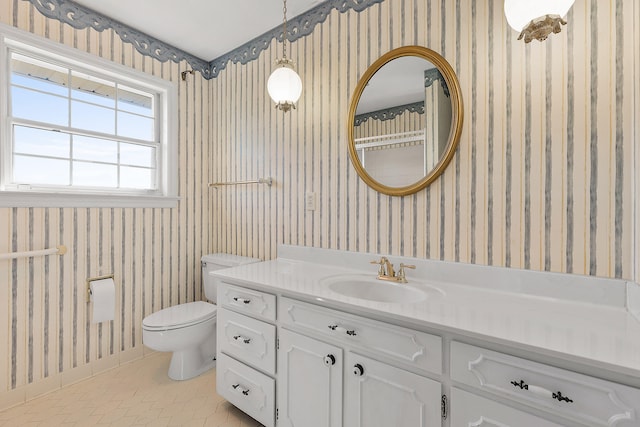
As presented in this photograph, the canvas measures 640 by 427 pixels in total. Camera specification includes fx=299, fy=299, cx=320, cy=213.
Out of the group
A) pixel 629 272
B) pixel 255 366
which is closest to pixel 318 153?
pixel 255 366

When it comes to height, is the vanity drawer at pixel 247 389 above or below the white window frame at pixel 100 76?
below

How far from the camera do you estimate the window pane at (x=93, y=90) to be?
6.85 feet

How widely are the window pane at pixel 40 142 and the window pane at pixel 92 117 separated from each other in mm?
131

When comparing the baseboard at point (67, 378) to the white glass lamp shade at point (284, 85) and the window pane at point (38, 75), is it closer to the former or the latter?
the window pane at point (38, 75)

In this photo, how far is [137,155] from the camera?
2.42 meters

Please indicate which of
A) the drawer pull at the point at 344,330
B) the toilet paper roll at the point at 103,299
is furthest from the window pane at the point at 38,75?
the drawer pull at the point at 344,330

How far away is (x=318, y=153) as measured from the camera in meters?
2.00

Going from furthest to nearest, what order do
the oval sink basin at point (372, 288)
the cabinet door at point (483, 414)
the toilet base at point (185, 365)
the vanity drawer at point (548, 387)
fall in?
the toilet base at point (185, 365)
the oval sink basin at point (372, 288)
the cabinet door at point (483, 414)
the vanity drawer at point (548, 387)

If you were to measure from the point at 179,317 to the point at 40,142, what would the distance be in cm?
145

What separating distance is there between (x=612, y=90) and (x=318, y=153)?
1426 mm

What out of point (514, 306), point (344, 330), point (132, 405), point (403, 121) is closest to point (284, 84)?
point (403, 121)

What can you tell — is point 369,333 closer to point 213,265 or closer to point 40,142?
point 213,265

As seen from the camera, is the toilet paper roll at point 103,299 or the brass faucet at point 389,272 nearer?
the brass faucet at point 389,272

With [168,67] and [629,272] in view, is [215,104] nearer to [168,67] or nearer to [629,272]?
[168,67]
